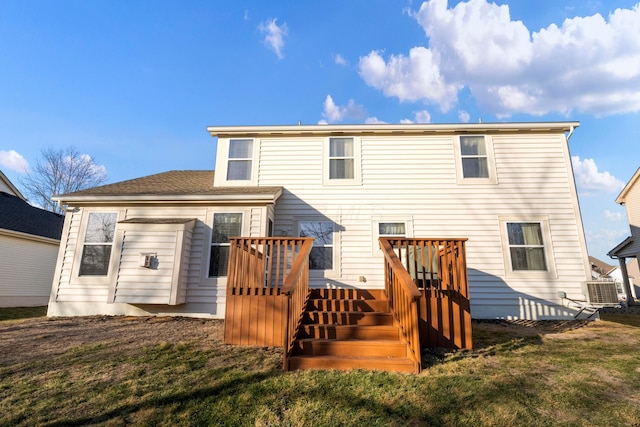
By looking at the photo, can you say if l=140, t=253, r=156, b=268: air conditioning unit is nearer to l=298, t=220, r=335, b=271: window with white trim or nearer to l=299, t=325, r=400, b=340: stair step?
l=298, t=220, r=335, b=271: window with white trim

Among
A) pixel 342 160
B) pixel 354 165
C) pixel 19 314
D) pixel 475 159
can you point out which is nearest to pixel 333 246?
pixel 354 165

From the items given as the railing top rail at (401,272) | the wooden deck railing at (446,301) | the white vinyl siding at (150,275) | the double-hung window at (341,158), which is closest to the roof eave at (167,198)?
the white vinyl siding at (150,275)

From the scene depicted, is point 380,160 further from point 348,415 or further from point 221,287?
point 348,415

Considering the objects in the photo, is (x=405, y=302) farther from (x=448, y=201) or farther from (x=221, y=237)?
(x=221, y=237)

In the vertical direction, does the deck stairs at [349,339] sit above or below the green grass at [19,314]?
above

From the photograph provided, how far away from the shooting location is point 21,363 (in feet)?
11.7

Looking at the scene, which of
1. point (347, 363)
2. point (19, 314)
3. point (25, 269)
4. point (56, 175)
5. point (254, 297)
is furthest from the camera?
point (56, 175)

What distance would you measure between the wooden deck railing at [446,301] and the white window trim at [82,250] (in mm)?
5934

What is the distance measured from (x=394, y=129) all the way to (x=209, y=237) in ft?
18.0

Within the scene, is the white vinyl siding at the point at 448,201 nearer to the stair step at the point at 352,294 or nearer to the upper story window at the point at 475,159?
the upper story window at the point at 475,159

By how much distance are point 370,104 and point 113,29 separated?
13399 millimetres

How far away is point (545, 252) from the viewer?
7059 mm

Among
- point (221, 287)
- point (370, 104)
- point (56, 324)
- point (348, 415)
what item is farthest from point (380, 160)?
point (370, 104)

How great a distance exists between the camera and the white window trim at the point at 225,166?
7848 mm
